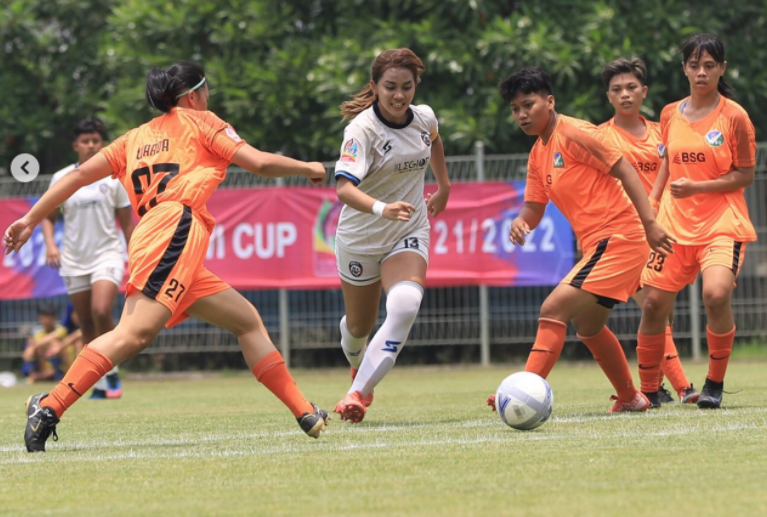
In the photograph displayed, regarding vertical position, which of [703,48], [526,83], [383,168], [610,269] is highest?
[703,48]

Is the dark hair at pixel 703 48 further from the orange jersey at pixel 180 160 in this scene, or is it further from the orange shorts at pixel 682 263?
the orange jersey at pixel 180 160

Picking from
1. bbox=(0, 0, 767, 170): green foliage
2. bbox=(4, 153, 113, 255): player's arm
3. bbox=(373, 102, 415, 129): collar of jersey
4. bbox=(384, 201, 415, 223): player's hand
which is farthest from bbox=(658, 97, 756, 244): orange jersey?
bbox=(0, 0, 767, 170): green foliage

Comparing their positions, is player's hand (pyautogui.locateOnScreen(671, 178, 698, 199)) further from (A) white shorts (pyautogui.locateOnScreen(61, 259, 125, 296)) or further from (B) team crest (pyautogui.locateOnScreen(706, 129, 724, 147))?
(A) white shorts (pyautogui.locateOnScreen(61, 259, 125, 296))

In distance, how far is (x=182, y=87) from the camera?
22.0ft

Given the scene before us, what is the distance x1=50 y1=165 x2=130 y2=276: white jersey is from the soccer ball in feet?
18.2

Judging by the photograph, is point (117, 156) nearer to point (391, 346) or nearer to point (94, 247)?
point (391, 346)

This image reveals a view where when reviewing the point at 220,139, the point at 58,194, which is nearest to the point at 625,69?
the point at 220,139

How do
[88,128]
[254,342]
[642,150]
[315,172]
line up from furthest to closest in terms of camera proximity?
[88,128] → [642,150] → [254,342] → [315,172]

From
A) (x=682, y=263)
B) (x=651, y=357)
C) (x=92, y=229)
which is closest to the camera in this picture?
(x=682, y=263)

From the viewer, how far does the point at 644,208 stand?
704 cm

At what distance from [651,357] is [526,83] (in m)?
2.14

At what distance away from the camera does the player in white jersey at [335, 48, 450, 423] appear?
7.18 metres

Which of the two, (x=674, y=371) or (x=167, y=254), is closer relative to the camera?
(x=167, y=254)

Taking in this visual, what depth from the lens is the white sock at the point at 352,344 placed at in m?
8.20
